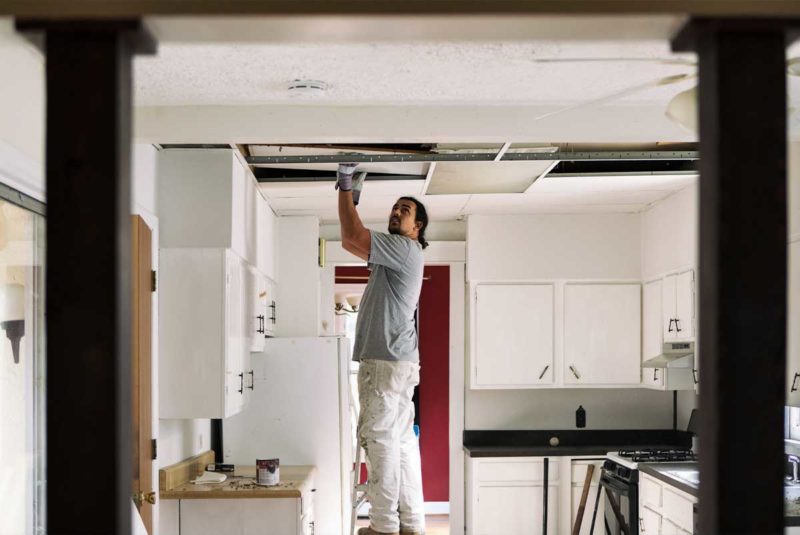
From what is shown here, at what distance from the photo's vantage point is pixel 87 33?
3.31 feet

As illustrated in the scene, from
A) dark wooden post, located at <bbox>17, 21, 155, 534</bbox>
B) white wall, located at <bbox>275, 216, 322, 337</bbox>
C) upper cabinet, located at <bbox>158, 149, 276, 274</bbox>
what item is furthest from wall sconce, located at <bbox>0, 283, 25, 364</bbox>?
white wall, located at <bbox>275, 216, 322, 337</bbox>

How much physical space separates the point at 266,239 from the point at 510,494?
241 cm

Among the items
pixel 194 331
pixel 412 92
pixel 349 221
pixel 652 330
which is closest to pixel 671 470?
pixel 652 330

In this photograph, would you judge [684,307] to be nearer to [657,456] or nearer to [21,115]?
[657,456]

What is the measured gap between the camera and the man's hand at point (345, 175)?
460 centimetres

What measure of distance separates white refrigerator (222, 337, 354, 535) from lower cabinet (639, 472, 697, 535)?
181cm

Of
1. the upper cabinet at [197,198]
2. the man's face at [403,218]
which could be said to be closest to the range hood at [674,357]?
the man's face at [403,218]

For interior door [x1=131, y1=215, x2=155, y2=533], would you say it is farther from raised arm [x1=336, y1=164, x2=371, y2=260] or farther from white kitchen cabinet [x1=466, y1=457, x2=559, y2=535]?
white kitchen cabinet [x1=466, y1=457, x2=559, y2=535]

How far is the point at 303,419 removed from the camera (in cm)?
594

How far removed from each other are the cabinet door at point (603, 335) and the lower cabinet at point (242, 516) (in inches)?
98.6

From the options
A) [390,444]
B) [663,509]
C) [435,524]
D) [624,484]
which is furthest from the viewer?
[435,524]

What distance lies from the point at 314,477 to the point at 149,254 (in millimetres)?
2242

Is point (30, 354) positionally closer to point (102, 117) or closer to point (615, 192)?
point (102, 117)

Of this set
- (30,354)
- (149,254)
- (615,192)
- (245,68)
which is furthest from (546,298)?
(30,354)
